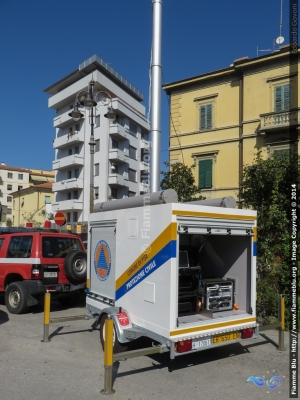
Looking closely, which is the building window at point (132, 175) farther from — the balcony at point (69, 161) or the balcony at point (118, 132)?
the balcony at point (69, 161)

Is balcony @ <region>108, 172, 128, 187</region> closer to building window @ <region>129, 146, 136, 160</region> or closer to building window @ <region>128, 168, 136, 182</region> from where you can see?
building window @ <region>128, 168, 136, 182</region>

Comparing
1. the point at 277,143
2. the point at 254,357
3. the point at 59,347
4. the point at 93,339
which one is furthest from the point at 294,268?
the point at 277,143

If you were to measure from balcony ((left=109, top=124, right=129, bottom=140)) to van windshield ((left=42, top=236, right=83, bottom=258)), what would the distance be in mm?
33007

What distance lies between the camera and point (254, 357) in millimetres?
6137

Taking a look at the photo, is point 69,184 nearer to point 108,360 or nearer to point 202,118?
point 202,118

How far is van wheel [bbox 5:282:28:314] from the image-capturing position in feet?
29.5

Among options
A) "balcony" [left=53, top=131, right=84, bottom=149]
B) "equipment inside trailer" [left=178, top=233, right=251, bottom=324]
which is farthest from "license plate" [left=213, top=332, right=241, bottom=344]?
"balcony" [left=53, top=131, right=84, bottom=149]

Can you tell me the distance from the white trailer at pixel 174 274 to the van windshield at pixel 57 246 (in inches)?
96.1

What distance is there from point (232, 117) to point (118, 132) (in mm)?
22444

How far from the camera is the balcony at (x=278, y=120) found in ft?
62.0

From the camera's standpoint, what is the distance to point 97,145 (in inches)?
1667

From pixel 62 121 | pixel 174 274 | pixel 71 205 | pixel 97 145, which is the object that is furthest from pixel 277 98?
pixel 62 121

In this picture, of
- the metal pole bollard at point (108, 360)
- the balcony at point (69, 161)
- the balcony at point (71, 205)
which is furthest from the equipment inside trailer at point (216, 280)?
the balcony at point (69, 161)

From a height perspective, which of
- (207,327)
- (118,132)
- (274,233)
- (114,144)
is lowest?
(207,327)
